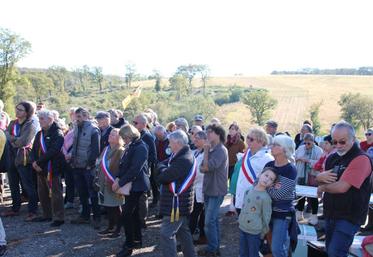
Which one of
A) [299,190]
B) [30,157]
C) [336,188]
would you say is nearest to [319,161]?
[299,190]

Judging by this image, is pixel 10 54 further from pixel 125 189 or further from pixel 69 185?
pixel 125 189

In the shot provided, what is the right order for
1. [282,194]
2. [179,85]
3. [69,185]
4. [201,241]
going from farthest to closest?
[179,85] < [69,185] < [201,241] < [282,194]

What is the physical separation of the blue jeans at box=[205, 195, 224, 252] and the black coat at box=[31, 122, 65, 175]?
271cm

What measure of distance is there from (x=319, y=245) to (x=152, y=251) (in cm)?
230

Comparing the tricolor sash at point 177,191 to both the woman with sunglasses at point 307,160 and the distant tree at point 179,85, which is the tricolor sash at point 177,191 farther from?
the distant tree at point 179,85

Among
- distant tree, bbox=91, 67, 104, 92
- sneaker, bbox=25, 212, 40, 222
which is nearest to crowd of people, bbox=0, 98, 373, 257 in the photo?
sneaker, bbox=25, 212, 40, 222

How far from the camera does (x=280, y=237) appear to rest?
13.7ft

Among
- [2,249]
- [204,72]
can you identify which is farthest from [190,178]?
[204,72]

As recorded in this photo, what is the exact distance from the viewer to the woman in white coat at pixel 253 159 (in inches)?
192

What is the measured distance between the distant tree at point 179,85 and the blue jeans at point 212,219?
7032 cm

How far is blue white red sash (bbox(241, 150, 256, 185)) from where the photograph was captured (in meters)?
4.93

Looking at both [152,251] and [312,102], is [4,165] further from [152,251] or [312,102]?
[312,102]

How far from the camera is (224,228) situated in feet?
23.5

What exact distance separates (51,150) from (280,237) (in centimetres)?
406
